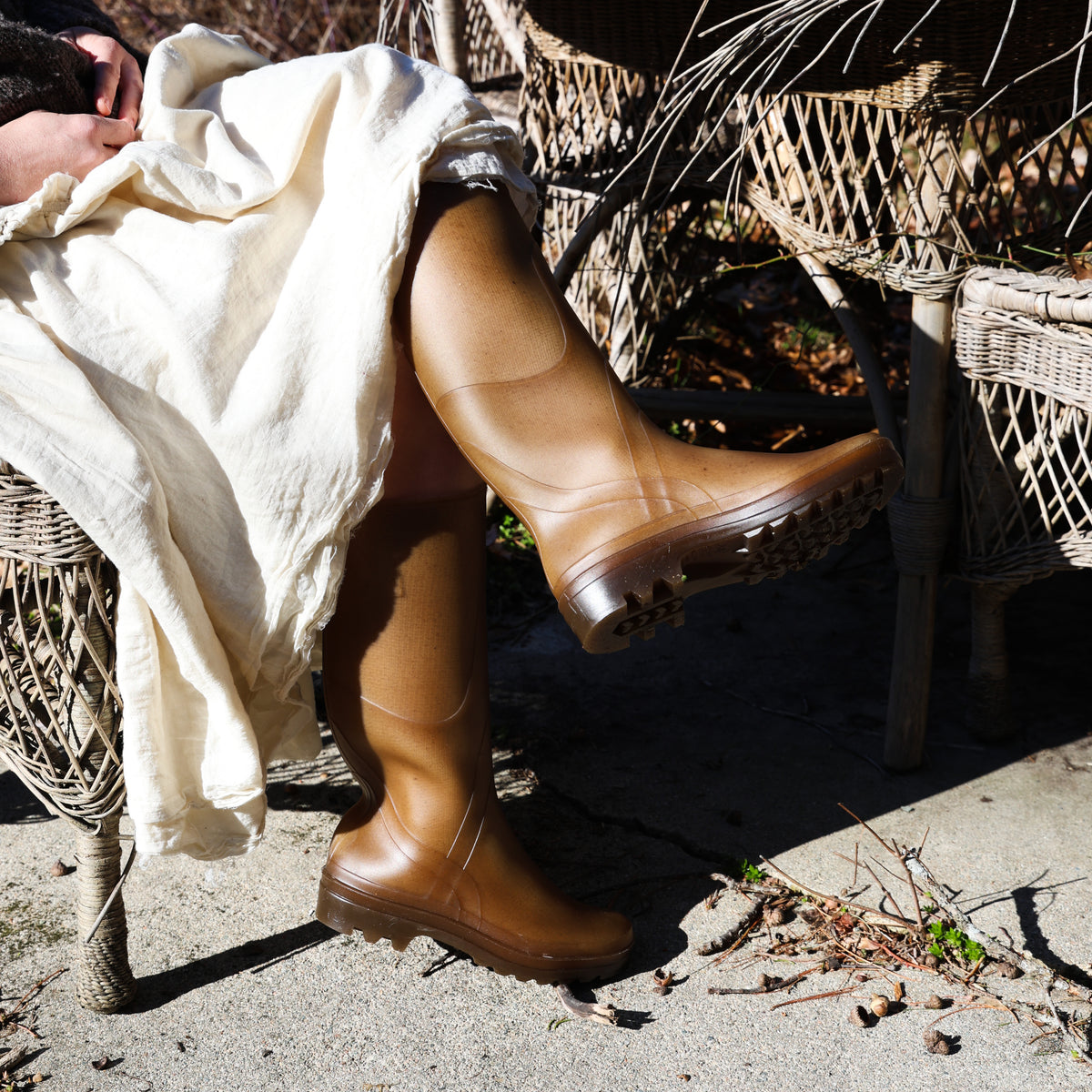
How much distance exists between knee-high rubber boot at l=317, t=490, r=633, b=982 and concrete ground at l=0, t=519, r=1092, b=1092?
0.08 metres

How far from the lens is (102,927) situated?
129 cm

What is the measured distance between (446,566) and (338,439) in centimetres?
22

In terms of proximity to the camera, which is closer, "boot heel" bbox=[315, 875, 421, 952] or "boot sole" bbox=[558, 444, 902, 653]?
"boot sole" bbox=[558, 444, 902, 653]

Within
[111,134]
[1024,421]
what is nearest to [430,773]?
[111,134]

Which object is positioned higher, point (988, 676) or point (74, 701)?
point (74, 701)

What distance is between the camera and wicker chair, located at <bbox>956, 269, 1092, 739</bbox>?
Answer: 147 centimetres

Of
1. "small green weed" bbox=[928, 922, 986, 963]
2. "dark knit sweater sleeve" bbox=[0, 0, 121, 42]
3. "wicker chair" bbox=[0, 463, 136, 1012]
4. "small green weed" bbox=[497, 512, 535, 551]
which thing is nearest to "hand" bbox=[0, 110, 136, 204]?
"dark knit sweater sleeve" bbox=[0, 0, 121, 42]

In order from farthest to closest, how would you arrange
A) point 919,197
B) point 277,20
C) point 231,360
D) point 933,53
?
point 277,20 < point 919,197 < point 933,53 < point 231,360

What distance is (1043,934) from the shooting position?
1.41m

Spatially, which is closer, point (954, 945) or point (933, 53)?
point (954, 945)

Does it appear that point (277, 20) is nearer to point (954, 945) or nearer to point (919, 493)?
point (919, 493)

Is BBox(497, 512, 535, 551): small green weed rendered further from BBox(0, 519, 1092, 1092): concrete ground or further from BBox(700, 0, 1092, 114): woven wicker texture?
BBox(700, 0, 1092, 114): woven wicker texture

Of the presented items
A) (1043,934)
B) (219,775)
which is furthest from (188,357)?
(1043,934)

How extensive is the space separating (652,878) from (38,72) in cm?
129
